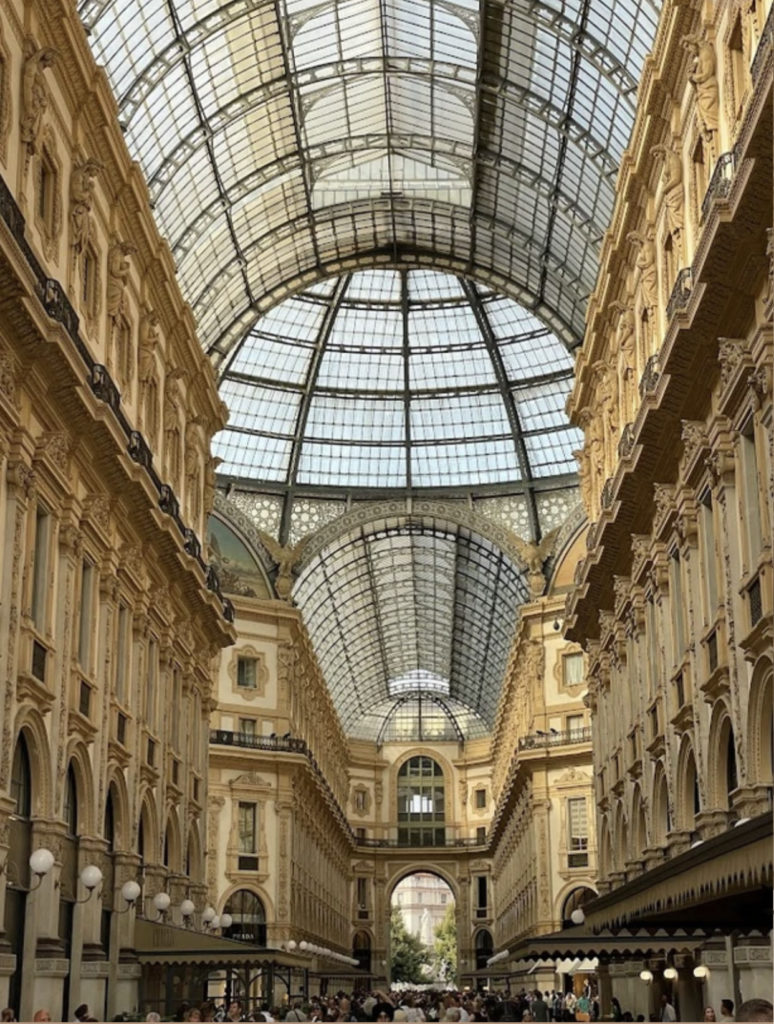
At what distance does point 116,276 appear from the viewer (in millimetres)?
33938

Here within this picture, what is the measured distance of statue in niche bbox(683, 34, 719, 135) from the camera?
27047mm

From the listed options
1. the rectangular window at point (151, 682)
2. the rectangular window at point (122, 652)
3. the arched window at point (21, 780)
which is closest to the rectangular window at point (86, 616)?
the rectangular window at point (122, 652)

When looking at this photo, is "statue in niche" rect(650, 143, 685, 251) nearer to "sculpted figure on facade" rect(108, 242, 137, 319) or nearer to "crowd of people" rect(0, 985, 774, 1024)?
"sculpted figure on facade" rect(108, 242, 137, 319)

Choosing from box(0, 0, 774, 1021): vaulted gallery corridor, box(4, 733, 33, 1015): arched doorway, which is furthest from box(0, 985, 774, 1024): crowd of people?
box(4, 733, 33, 1015): arched doorway

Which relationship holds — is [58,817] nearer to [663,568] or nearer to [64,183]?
[64,183]

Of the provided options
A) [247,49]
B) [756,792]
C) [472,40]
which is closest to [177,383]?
[247,49]

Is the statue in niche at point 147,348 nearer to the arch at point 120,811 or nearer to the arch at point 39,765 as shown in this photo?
the arch at point 120,811

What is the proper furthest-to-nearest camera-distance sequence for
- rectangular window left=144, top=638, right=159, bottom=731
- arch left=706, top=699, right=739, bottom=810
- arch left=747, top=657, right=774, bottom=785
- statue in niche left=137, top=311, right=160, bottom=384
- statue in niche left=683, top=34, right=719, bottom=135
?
rectangular window left=144, top=638, right=159, bottom=731 < statue in niche left=137, top=311, right=160, bottom=384 < arch left=706, top=699, right=739, bottom=810 < statue in niche left=683, top=34, right=719, bottom=135 < arch left=747, top=657, right=774, bottom=785

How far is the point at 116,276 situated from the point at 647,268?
499 inches

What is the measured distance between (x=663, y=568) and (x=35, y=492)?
14.8 meters

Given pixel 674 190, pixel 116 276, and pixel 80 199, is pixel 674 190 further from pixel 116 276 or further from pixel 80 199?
pixel 116 276

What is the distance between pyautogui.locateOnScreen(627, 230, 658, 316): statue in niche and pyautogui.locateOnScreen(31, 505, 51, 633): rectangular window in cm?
1534

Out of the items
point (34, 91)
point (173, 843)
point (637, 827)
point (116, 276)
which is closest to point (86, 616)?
point (116, 276)

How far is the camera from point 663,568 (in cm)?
3362
